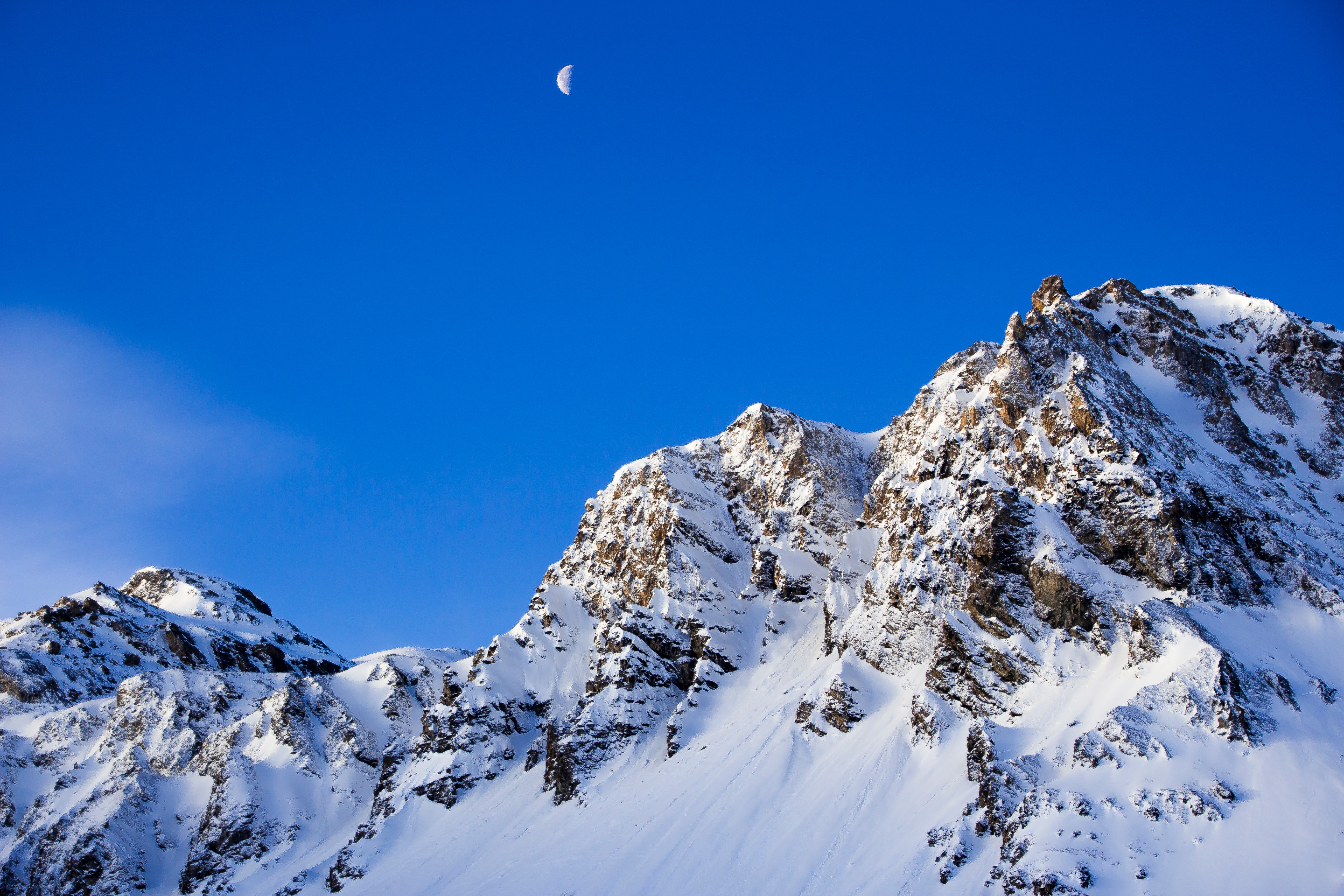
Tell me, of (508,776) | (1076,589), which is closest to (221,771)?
(508,776)

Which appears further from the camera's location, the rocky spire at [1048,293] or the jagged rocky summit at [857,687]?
the rocky spire at [1048,293]

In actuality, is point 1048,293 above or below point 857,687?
above

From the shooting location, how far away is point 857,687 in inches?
3435

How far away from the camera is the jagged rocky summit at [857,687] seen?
58531mm

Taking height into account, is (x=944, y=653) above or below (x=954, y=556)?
below

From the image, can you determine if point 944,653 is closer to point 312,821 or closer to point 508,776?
point 508,776

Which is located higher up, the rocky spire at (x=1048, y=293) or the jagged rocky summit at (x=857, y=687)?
the rocky spire at (x=1048, y=293)

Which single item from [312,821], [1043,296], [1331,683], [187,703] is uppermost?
[1043,296]

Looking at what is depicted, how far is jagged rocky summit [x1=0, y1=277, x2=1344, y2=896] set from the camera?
5853 cm

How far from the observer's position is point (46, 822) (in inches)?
4254

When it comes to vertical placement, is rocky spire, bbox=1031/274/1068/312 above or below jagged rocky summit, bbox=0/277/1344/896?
above

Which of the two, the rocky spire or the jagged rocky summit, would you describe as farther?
the rocky spire

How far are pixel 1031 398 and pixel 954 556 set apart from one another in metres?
20.6

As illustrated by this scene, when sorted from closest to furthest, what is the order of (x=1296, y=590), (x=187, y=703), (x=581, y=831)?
1. (x=1296, y=590)
2. (x=581, y=831)
3. (x=187, y=703)
